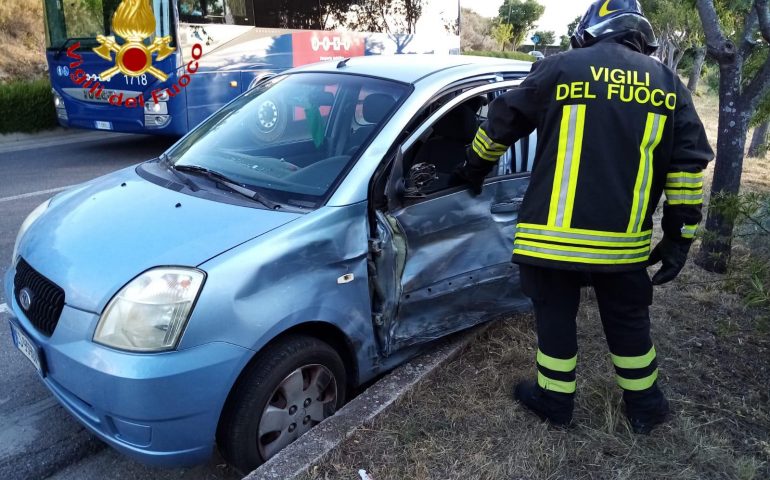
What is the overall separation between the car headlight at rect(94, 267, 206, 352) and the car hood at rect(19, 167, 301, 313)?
41 millimetres

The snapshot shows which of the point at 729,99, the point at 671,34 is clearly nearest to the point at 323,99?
the point at 729,99

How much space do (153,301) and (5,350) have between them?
181 centimetres

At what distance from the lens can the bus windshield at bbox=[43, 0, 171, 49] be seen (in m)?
8.45

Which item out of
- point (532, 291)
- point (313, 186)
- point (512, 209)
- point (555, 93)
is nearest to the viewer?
point (555, 93)

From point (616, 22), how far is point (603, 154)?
0.55 meters


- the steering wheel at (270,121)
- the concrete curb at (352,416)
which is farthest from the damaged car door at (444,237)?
the steering wheel at (270,121)

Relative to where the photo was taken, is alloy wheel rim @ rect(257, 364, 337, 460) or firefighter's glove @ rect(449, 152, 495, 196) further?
firefighter's glove @ rect(449, 152, 495, 196)

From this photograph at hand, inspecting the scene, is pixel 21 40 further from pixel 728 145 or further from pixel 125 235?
pixel 728 145

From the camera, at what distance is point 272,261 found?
2363 mm

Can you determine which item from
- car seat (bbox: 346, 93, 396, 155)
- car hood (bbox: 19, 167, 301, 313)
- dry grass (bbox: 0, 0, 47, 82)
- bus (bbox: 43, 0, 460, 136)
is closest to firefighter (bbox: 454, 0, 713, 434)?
car seat (bbox: 346, 93, 396, 155)

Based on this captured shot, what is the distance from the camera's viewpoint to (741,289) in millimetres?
3467

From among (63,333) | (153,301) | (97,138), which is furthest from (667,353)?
(97,138)

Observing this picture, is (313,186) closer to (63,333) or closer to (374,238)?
(374,238)

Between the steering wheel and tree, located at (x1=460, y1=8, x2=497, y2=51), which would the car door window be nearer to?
the steering wheel
